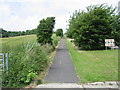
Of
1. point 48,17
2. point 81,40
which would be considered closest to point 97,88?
point 48,17

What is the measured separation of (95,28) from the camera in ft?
55.4

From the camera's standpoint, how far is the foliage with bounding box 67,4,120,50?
1669 centimetres

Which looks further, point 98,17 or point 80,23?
point 80,23

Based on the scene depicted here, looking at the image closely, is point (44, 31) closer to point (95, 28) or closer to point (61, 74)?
point (95, 28)

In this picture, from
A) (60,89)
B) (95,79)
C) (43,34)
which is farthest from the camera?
(43,34)

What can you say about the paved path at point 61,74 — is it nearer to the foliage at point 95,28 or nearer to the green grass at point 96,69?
the green grass at point 96,69

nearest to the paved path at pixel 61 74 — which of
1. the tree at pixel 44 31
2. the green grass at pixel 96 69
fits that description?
the green grass at pixel 96 69

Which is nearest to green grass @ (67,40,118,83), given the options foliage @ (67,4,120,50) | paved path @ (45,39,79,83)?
paved path @ (45,39,79,83)

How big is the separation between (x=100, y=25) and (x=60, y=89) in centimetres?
1475

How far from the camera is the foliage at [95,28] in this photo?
54.7 feet

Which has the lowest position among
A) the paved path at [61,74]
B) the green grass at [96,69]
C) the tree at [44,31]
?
the paved path at [61,74]

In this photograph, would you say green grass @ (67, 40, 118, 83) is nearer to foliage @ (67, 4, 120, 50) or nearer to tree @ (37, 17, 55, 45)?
tree @ (37, 17, 55, 45)

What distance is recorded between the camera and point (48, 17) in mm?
15312

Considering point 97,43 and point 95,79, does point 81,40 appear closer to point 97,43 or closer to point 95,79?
point 97,43
